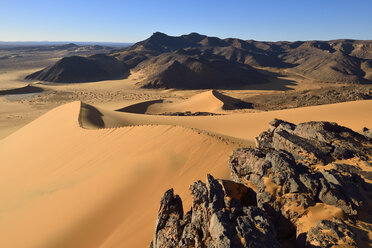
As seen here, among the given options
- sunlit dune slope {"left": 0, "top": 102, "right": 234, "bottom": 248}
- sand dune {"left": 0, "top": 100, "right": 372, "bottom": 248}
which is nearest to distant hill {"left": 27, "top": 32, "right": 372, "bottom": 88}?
sand dune {"left": 0, "top": 100, "right": 372, "bottom": 248}

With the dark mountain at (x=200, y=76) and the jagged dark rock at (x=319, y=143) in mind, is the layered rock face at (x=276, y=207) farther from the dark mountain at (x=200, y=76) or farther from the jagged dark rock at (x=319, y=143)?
the dark mountain at (x=200, y=76)

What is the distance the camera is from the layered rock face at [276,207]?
3166 millimetres

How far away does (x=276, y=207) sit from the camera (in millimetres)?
3896

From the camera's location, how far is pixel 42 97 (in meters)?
34.3

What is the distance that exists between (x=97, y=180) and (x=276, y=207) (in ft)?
16.2

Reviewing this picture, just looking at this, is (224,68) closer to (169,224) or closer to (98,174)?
(98,174)

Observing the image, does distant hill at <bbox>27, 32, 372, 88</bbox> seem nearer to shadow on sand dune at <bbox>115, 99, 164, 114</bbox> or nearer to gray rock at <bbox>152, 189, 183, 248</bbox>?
shadow on sand dune at <bbox>115, 99, 164, 114</bbox>

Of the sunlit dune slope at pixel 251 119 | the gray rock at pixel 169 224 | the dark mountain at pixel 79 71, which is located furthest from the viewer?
the dark mountain at pixel 79 71

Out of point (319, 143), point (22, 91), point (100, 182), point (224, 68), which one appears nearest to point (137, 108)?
point (100, 182)

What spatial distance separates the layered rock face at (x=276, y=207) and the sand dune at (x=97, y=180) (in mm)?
1555

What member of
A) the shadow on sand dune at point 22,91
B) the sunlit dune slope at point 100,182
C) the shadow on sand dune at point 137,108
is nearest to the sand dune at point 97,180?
the sunlit dune slope at point 100,182

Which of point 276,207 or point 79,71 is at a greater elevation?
point 276,207

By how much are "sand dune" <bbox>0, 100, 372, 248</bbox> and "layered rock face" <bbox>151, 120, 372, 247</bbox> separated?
1.55 metres

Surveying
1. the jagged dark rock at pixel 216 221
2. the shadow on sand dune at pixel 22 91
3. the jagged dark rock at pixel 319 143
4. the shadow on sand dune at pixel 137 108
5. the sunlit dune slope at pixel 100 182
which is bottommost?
the shadow on sand dune at pixel 22 91
